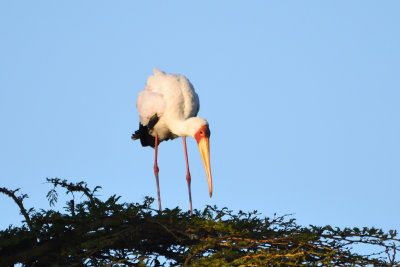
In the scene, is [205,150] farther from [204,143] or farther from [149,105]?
[149,105]

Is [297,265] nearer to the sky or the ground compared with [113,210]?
nearer to the ground

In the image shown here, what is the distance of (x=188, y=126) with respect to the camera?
9930mm

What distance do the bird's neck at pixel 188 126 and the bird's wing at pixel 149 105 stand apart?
315mm

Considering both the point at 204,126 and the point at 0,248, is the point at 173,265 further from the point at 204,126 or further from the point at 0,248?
the point at 204,126

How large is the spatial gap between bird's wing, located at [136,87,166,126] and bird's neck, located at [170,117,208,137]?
315 mm

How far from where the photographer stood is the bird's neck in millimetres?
9727

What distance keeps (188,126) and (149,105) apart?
34.9 inches

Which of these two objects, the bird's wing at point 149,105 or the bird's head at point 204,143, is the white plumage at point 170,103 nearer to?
the bird's wing at point 149,105

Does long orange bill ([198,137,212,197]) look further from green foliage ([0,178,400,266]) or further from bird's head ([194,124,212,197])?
green foliage ([0,178,400,266])

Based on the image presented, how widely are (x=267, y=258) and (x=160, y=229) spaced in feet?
2.67

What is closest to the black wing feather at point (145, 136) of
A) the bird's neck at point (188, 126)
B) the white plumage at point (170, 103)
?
the white plumage at point (170, 103)

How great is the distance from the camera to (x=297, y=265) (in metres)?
4.55

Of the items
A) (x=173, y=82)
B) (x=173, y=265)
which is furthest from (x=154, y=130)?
(x=173, y=265)

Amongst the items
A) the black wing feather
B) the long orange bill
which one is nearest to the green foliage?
the long orange bill
